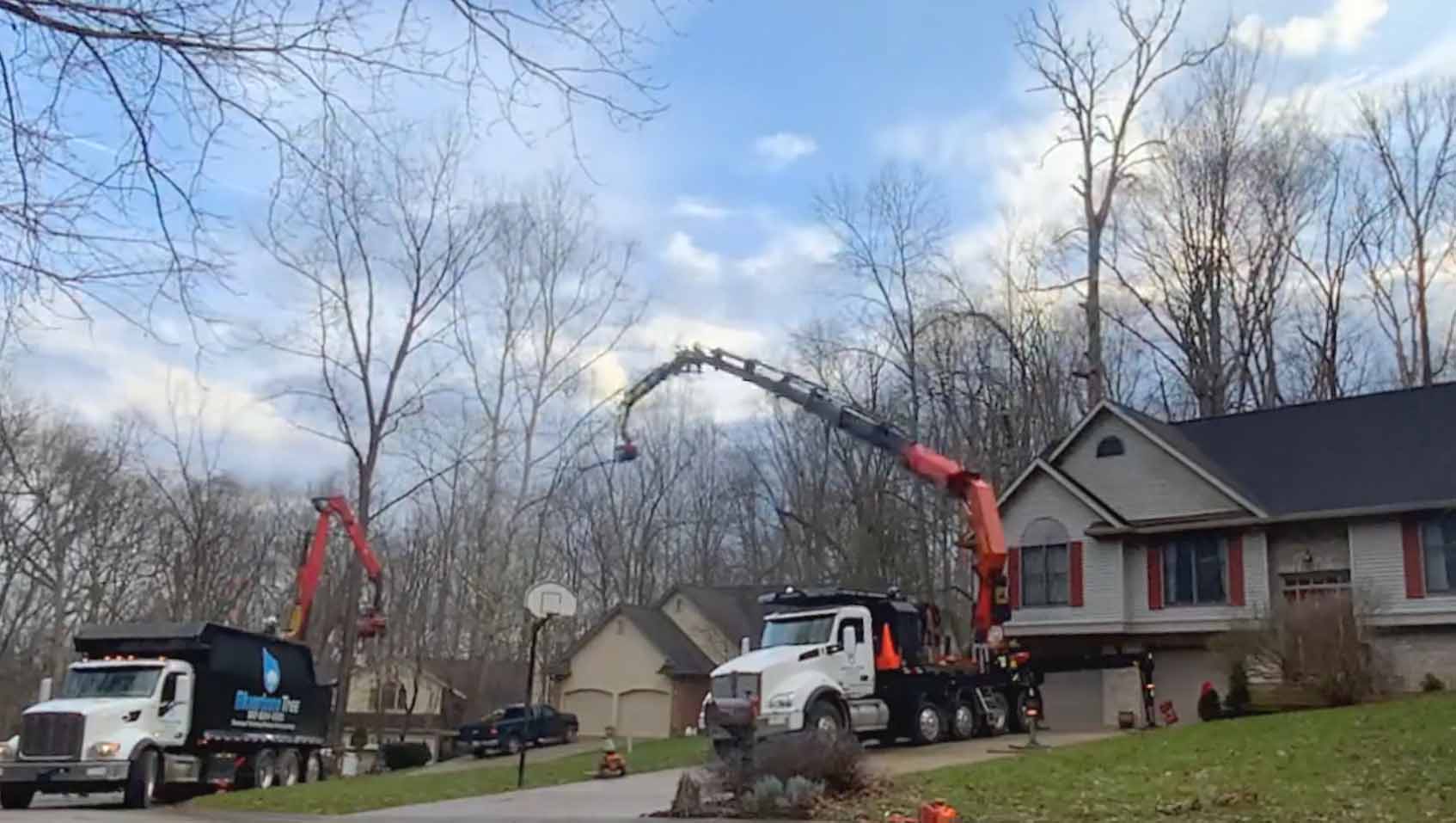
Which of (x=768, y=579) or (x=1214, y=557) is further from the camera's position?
(x=768, y=579)

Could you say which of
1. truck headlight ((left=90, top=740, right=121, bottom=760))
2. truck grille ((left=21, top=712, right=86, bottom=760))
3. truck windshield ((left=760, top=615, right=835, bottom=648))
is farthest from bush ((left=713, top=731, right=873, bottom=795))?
truck grille ((left=21, top=712, right=86, bottom=760))

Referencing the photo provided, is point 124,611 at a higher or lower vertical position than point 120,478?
lower

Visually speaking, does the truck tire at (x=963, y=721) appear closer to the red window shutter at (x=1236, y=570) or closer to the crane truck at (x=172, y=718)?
the red window shutter at (x=1236, y=570)

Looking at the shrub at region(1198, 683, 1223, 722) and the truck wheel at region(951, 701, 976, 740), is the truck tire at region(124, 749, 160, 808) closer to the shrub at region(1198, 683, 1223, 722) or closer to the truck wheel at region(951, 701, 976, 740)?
the truck wheel at region(951, 701, 976, 740)

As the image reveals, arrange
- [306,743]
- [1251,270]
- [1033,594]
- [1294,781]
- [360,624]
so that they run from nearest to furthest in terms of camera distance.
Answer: [1294,781], [306,743], [1033,594], [360,624], [1251,270]

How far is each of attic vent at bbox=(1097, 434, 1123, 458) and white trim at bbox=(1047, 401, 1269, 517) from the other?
19.5 inches

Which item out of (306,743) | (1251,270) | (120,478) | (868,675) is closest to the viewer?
(868,675)

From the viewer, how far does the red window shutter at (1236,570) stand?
28.3m

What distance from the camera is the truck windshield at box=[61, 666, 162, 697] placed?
885 inches

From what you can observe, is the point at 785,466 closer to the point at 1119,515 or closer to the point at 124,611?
the point at 1119,515

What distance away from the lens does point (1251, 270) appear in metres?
43.1

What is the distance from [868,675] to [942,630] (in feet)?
12.0

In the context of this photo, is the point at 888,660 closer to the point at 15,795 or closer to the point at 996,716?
the point at 996,716

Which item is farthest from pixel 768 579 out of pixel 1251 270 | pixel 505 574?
pixel 1251 270
